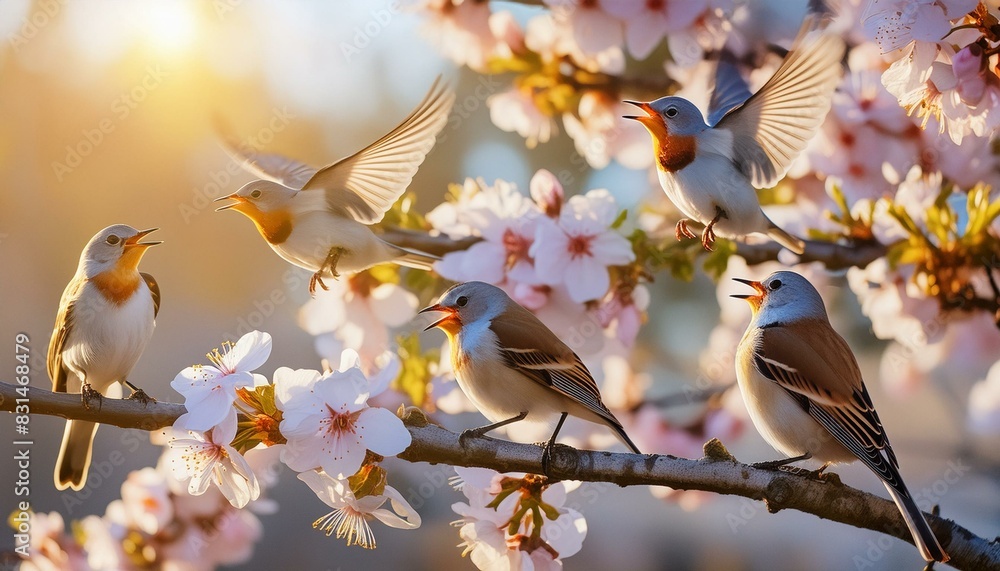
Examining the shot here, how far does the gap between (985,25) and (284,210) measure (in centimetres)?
95

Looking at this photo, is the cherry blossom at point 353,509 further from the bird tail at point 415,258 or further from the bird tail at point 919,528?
the bird tail at point 919,528

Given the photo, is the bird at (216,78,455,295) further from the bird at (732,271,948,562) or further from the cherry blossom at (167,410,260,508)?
the bird at (732,271,948,562)

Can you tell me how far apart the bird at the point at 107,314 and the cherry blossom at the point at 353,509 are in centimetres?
32

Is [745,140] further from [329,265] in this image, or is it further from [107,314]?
[107,314]

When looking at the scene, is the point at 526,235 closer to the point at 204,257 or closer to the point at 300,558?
the point at 204,257

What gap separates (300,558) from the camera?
2.79 metres

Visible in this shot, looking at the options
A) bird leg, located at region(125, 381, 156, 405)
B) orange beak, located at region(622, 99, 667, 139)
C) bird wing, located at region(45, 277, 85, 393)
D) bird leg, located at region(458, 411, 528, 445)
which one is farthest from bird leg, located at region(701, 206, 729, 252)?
bird wing, located at region(45, 277, 85, 393)

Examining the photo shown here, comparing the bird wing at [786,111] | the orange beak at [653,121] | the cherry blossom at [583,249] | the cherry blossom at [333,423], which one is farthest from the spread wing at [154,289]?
the bird wing at [786,111]

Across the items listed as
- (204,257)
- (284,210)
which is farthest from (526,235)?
(204,257)

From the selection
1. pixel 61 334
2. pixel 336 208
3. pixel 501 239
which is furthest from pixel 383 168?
pixel 61 334

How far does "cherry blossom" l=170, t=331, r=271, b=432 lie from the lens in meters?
0.99

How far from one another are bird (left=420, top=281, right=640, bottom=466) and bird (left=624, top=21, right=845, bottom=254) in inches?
10.3

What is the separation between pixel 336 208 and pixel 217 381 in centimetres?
31

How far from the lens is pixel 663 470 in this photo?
964 millimetres
